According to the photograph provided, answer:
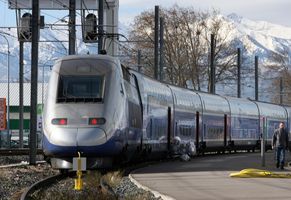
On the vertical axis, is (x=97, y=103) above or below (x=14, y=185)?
above

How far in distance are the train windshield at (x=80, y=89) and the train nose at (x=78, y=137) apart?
42.8 inches

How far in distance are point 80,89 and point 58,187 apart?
14.3 feet

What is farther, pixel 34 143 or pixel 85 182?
pixel 34 143

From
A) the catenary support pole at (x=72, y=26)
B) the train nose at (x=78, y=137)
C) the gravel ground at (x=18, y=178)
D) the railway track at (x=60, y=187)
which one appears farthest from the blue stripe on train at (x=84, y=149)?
the catenary support pole at (x=72, y=26)

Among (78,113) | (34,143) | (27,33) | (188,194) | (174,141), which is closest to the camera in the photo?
(188,194)

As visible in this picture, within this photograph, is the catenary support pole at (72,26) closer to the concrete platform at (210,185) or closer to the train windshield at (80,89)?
the concrete platform at (210,185)

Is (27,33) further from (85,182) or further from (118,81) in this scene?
(85,182)

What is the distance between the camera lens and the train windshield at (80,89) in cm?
2255

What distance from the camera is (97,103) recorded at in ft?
73.6

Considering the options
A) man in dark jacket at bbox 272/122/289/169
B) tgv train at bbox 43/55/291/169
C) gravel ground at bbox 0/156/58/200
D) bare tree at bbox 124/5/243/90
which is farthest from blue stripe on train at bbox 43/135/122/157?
bare tree at bbox 124/5/243/90

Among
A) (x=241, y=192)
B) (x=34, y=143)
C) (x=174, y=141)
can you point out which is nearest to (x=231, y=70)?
(x=174, y=141)

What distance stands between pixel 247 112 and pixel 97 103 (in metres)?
31.4

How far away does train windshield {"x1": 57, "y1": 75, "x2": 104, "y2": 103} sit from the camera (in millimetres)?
22547

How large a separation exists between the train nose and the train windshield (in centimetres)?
109
